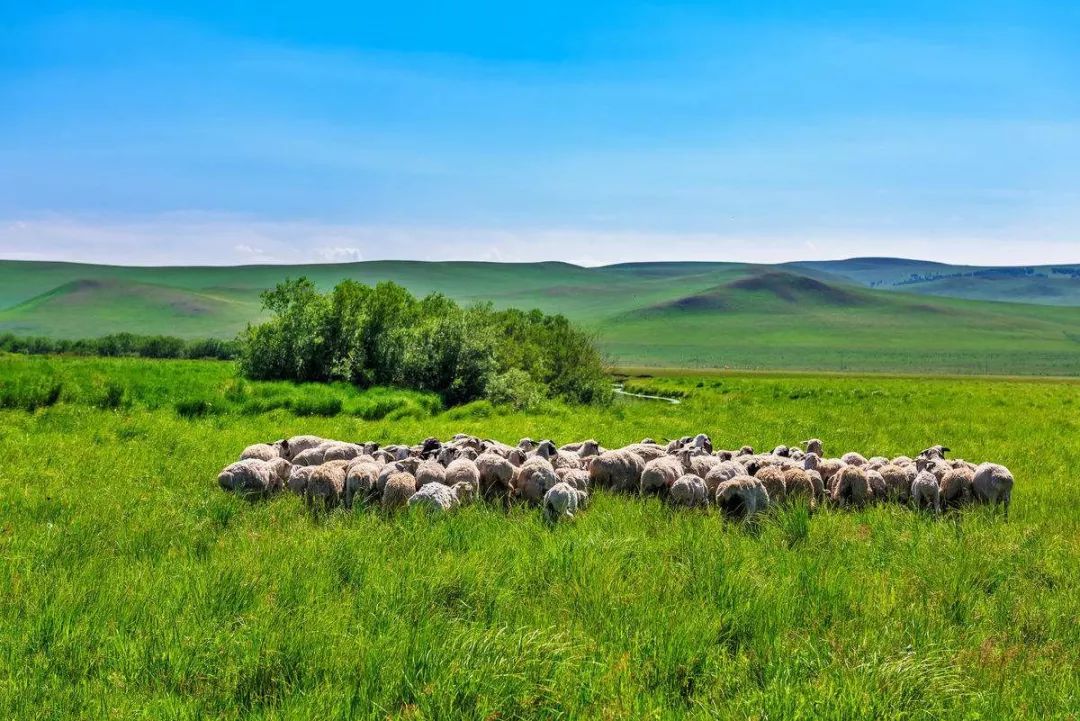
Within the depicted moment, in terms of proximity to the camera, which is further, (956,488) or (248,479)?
(956,488)

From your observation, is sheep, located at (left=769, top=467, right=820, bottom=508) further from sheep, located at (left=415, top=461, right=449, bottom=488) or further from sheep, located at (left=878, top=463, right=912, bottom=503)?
sheep, located at (left=415, top=461, right=449, bottom=488)

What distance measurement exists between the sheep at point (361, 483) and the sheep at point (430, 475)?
665 mm

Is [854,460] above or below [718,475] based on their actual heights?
below

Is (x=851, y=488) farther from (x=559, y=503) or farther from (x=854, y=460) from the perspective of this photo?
(x=559, y=503)

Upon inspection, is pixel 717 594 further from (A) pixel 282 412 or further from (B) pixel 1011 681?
(A) pixel 282 412

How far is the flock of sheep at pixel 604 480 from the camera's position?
10602 mm

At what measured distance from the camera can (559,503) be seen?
1015 centimetres

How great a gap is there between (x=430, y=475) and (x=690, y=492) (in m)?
3.99

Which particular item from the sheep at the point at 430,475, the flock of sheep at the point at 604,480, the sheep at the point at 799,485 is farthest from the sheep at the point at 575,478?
the sheep at the point at 799,485

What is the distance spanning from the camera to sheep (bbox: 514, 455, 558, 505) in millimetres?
11227

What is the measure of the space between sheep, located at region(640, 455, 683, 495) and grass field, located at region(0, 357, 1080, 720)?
82cm

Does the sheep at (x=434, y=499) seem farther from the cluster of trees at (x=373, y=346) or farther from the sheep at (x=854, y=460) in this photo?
the cluster of trees at (x=373, y=346)

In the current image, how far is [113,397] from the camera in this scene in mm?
25828

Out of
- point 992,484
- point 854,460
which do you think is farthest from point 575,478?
point 992,484
